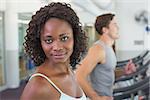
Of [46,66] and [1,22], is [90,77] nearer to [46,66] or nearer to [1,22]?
[46,66]

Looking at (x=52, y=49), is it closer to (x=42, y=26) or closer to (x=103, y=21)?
(x=42, y=26)

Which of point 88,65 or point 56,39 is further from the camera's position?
point 88,65

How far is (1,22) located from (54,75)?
5689 mm

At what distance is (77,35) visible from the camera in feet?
3.63

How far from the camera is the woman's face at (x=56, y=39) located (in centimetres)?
97

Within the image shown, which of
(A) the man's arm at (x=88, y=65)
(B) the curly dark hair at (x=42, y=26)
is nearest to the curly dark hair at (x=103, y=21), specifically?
(A) the man's arm at (x=88, y=65)

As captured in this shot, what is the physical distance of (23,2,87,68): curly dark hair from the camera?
100cm

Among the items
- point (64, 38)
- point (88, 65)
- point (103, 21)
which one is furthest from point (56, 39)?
point (103, 21)

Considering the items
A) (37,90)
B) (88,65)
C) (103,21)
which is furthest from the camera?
(103,21)

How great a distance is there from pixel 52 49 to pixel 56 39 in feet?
0.14

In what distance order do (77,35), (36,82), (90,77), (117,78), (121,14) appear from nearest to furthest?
(36,82) < (77,35) < (90,77) < (117,78) < (121,14)

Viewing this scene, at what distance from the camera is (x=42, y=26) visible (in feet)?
3.28

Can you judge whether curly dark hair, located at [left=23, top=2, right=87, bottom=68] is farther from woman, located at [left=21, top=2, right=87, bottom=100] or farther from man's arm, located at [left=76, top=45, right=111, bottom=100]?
man's arm, located at [left=76, top=45, right=111, bottom=100]

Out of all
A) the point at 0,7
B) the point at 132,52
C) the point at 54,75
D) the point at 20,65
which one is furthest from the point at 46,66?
the point at 132,52
